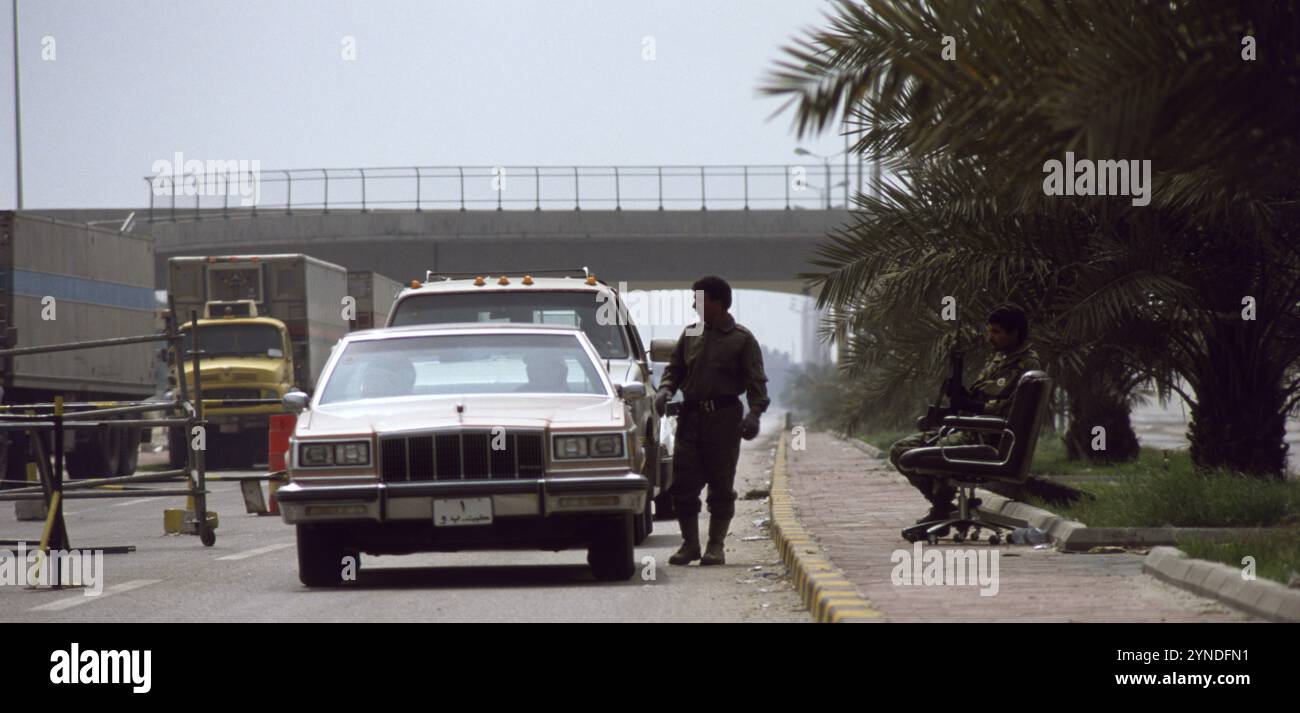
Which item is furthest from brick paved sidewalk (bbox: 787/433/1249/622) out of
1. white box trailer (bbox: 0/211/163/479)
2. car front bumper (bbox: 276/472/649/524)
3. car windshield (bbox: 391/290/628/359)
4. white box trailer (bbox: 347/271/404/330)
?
white box trailer (bbox: 347/271/404/330)

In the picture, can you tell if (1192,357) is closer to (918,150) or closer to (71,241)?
(918,150)

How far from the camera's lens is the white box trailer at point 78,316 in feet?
94.3

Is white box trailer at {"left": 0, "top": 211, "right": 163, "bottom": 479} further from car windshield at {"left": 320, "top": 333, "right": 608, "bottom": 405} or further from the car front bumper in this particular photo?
the car front bumper

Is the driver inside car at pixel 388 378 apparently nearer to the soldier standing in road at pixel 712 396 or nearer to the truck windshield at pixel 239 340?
the soldier standing in road at pixel 712 396

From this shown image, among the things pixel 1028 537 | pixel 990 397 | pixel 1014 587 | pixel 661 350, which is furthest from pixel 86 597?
pixel 1028 537

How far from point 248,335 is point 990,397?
2433 cm

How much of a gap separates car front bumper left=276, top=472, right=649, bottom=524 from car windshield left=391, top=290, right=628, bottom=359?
13.6 ft

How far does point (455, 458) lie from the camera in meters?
11.2

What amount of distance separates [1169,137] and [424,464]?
15.1 feet

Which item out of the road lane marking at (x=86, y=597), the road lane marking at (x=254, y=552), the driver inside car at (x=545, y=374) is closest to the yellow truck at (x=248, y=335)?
the road lane marking at (x=254, y=552)

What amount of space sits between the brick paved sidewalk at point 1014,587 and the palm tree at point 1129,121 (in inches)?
85.5

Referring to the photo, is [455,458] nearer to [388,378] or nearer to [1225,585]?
[388,378]

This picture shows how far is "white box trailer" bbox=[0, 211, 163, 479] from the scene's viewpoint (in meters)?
28.7
